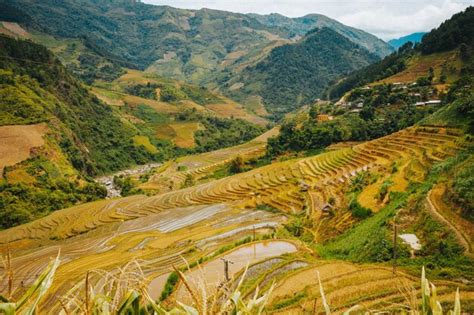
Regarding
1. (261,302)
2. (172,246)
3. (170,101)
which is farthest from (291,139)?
(170,101)

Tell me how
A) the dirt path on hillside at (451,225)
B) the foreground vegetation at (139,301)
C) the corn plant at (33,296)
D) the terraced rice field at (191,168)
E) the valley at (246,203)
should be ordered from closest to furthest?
the corn plant at (33,296), the foreground vegetation at (139,301), the valley at (246,203), the dirt path on hillside at (451,225), the terraced rice field at (191,168)

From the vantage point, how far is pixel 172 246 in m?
25.6

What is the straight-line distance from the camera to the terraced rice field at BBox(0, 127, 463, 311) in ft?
72.2

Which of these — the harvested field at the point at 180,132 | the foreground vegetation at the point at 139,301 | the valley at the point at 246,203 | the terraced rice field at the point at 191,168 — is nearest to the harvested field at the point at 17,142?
the valley at the point at 246,203

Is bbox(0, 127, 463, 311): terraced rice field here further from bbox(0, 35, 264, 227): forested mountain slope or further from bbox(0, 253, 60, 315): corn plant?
bbox(0, 253, 60, 315): corn plant

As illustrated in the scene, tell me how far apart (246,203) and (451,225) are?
22.8 m

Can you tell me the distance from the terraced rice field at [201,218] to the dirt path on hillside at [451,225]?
277 cm

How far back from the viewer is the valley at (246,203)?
4.54 metres

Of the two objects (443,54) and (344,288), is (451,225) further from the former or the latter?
(443,54)

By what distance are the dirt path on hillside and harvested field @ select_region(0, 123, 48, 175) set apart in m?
50.0

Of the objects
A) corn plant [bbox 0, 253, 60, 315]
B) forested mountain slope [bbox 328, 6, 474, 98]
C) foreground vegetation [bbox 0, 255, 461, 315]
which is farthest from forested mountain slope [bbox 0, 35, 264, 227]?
corn plant [bbox 0, 253, 60, 315]

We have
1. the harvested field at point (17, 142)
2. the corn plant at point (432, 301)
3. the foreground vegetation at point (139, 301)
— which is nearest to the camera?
the foreground vegetation at point (139, 301)

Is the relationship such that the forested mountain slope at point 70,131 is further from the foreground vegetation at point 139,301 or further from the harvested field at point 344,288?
the foreground vegetation at point 139,301

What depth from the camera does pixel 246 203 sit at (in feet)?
113
